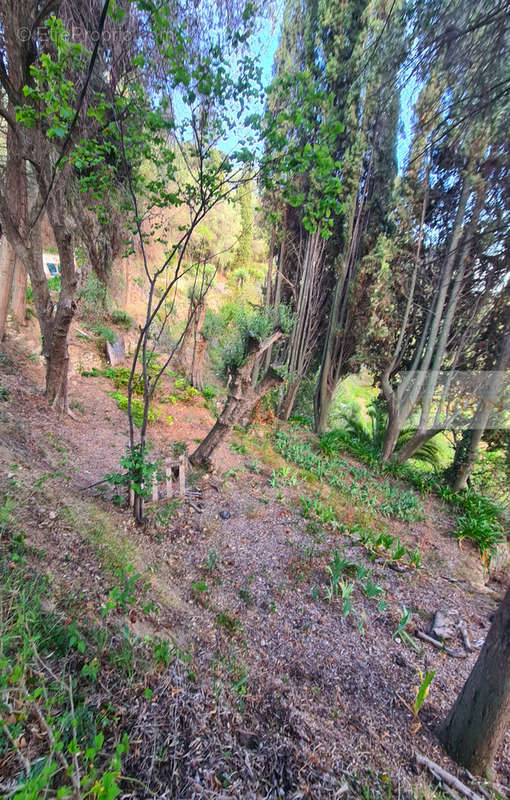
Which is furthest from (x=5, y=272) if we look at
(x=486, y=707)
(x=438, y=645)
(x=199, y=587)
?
(x=438, y=645)

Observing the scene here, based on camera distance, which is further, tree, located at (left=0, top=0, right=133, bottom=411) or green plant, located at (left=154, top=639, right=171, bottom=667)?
tree, located at (left=0, top=0, right=133, bottom=411)

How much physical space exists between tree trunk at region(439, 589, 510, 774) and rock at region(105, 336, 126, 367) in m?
7.80

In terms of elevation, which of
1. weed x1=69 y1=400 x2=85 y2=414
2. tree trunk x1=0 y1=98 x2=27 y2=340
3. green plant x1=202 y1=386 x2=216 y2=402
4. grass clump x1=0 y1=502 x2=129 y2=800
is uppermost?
tree trunk x1=0 y1=98 x2=27 y2=340

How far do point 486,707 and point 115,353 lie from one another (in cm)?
807

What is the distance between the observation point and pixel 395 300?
6.06 metres

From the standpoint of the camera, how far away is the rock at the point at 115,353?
7.40m

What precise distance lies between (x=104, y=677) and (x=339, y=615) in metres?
2.00

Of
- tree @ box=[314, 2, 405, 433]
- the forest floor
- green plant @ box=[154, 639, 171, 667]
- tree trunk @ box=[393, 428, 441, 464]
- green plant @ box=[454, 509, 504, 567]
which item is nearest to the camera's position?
the forest floor

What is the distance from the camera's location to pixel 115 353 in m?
7.50

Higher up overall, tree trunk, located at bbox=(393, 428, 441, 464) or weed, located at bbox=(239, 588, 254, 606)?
tree trunk, located at bbox=(393, 428, 441, 464)

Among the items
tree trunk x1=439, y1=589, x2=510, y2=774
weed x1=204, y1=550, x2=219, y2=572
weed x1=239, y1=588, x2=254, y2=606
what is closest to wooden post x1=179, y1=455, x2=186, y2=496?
weed x1=204, y1=550, x2=219, y2=572

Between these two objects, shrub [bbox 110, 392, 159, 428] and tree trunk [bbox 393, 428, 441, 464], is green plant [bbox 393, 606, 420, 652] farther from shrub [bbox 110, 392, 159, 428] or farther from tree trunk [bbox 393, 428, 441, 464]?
shrub [bbox 110, 392, 159, 428]

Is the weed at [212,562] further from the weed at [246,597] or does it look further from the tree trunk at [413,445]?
the tree trunk at [413,445]

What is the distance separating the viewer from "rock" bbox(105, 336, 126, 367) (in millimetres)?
7402
